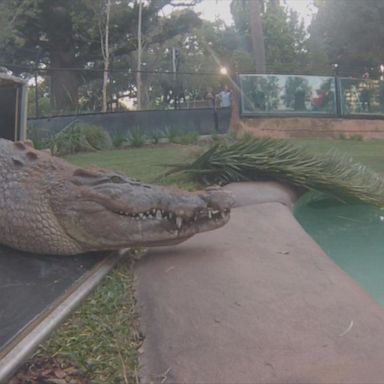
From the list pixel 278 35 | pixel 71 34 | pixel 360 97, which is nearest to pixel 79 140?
pixel 360 97

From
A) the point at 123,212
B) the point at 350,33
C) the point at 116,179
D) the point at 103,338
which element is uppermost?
the point at 350,33

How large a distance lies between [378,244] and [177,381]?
2.88 metres

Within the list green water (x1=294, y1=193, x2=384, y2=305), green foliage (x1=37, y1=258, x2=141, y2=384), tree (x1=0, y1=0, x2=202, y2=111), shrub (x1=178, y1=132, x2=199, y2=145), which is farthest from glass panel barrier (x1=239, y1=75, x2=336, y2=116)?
green foliage (x1=37, y1=258, x2=141, y2=384)

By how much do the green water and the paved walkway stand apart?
45 cm

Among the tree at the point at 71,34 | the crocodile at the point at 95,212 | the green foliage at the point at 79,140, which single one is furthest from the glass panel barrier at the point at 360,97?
the crocodile at the point at 95,212

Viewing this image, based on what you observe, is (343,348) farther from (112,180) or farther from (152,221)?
(112,180)

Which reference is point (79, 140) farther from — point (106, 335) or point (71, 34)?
point (71, 34)

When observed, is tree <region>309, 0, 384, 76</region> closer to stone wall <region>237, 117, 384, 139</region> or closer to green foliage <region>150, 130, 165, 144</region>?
stone wall <region>237, 117, 384, 139</region>

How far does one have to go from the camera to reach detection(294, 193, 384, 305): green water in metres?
3.49

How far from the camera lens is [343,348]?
1.90 m

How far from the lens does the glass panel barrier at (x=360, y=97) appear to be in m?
14.6

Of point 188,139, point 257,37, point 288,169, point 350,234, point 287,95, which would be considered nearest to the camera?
point 350,234

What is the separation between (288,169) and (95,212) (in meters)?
3.13

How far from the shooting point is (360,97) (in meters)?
14.8
